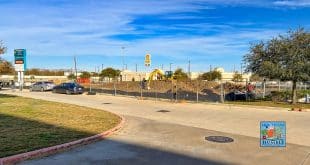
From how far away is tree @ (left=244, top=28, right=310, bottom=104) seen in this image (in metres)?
24.3

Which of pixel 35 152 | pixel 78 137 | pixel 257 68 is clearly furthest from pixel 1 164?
pixel 257 68

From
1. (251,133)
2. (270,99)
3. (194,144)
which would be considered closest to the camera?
(194,144)

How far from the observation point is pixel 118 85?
2067 inches

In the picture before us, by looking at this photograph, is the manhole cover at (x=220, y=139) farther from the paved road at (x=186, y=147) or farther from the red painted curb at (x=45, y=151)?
the red painted curb at (x=45, y=151)

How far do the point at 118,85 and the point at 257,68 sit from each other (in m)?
28.5

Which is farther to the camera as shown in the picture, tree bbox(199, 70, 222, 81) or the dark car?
tree bbox(199, 70, 222, 81)

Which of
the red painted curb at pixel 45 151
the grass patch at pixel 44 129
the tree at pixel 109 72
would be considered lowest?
the red painted curb at pixel 45 151

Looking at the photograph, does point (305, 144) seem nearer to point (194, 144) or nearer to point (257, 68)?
point (194, 144)

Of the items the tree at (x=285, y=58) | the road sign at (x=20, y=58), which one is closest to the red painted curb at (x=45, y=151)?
the tree at (x=285, y=58)

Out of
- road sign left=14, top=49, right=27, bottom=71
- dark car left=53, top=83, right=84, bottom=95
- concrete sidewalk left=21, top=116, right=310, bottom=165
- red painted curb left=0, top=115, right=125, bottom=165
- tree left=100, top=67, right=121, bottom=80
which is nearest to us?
red painted curb left=0, top=115, right=125, bottom=165

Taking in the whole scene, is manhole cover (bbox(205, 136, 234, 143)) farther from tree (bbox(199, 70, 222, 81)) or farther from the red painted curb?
tree (bbox(199, 70, 222, 81))

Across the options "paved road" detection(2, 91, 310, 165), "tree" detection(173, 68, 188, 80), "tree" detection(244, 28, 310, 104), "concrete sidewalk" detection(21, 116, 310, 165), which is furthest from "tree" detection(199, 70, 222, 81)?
"concrete sidewalk" detection(21, 116, 310, 165)

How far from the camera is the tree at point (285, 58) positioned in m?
24.3

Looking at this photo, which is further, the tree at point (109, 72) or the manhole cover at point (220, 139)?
the tree at point (109, 72)
